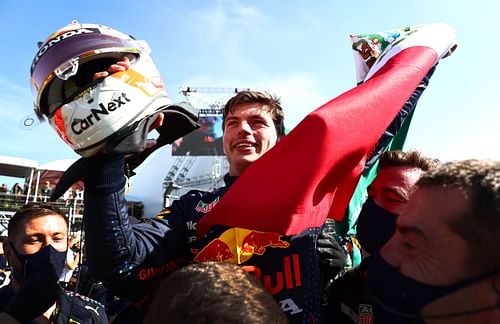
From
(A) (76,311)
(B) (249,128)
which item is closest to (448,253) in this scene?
(B) (249,128)

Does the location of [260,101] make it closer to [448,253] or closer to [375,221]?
[375,221]

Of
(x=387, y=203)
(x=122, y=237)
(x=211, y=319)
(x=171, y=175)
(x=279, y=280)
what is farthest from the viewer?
(x=171, y=175)

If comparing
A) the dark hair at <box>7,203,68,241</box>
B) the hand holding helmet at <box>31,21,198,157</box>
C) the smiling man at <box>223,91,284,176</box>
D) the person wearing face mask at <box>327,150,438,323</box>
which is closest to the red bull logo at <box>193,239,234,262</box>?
the smiling man at <box>223,91,284,176</box>

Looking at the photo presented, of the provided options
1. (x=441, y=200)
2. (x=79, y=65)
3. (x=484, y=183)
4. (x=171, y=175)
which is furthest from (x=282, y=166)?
(x=171, y=175)

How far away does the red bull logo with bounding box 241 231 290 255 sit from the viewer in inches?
71.8

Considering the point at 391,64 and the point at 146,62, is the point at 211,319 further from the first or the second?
the point at 391,64

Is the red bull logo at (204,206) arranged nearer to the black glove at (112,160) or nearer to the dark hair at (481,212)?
the black glove at (112,160)

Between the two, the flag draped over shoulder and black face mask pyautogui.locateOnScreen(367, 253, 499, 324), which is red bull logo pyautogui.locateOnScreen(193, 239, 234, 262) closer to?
the flag draped over shoulder

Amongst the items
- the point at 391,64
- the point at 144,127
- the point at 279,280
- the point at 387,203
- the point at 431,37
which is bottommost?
the point at 279,280

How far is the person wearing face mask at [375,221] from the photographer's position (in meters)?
1.96

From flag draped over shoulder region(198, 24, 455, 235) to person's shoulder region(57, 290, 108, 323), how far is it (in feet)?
3.93

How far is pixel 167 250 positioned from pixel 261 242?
0.42 m

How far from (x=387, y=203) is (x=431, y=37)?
35.4 inches

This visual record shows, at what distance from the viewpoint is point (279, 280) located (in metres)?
1.76
